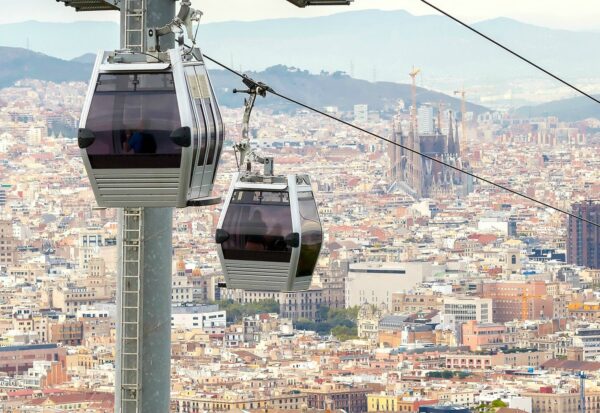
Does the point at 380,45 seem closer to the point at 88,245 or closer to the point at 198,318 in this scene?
the point at 88,245

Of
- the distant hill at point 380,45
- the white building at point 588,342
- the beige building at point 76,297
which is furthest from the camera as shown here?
the distant hill at point 380,45

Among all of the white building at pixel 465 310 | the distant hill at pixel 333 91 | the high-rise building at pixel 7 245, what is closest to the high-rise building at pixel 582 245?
the white building at pixel 465 310

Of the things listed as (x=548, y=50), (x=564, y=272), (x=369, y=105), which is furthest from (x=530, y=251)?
(x=548, y=50)

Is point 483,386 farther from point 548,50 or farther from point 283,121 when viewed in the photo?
point 548,50

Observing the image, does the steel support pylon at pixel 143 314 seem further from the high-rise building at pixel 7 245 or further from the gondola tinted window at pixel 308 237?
the high-rise building at pixel 7 245

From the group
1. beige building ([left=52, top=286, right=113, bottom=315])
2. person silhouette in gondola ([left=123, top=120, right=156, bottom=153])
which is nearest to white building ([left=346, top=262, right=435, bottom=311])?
beige building ([left=52, top=286, right=113, bottom=315])
